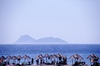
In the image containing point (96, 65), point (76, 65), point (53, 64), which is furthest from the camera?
point (53, 64)

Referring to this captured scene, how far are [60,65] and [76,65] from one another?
2341 millimetres

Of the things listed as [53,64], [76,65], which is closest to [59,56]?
[53,64]

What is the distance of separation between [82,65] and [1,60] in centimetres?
1202

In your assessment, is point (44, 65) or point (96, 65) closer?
point (96, 65)

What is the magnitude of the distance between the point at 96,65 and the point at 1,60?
1393cm

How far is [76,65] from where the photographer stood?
31.2 metres

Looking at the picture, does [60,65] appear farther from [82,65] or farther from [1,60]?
[1,60]

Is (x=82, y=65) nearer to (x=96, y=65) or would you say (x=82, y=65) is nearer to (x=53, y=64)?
(x=96, y=65)

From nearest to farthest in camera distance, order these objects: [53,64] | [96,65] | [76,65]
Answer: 1. [96,65]
2. [76,65]
3. [53,64]

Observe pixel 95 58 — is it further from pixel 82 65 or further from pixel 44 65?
pixel 44 65

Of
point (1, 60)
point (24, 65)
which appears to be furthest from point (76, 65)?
point (1, 60)

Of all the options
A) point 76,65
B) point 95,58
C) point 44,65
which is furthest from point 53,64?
point 95,58

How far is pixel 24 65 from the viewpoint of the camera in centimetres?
3175

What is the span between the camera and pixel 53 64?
110 feet
